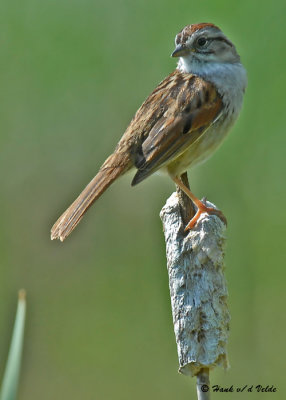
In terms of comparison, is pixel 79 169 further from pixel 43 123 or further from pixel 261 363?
pixel 261 363

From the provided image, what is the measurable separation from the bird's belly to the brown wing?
0.06m

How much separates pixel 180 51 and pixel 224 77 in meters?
0.24

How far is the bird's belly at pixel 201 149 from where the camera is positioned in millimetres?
3770

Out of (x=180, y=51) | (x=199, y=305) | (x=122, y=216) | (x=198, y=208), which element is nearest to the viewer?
(x=199, y=305)

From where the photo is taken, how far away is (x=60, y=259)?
4.73m

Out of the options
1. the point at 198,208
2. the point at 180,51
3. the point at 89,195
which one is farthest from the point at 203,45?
the point at 198,208

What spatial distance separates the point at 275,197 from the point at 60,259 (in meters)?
1.25

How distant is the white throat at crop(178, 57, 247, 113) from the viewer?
3828 millimetres

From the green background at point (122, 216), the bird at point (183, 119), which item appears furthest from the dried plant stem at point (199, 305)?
the green background at point (122, 216)

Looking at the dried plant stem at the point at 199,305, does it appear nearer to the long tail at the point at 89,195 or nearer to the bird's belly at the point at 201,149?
the long tail at the point at 89,195

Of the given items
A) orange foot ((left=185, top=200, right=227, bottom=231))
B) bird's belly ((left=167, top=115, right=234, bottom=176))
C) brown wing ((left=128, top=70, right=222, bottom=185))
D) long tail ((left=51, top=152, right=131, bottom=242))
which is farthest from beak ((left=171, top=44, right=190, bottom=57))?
orange foot ((left=185, top=200, right=227, bottom=231))

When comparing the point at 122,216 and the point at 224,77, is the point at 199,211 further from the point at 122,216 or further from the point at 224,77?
the point at 122,216

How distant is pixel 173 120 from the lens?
3.68 m

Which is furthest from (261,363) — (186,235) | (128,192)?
(186,235)
